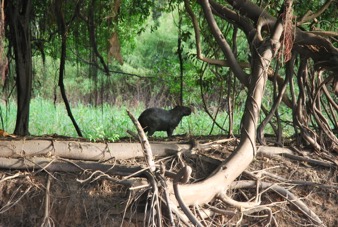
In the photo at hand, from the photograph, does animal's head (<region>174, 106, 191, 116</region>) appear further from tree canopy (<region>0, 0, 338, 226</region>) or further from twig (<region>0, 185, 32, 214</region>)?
twig (<region>0, 185, 32, 214</region>)

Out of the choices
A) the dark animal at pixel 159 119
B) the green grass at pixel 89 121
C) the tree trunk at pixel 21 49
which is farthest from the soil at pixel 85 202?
the green grass at pixel 89 121

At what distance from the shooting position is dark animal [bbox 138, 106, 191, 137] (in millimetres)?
8000

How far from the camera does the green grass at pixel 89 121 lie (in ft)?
33.9

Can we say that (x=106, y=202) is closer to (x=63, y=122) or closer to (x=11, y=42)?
(x=11, y=42)

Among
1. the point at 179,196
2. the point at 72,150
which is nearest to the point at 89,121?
the point at 72,150

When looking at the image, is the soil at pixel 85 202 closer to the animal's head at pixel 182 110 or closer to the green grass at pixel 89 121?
the animal's head at pixel 182 110

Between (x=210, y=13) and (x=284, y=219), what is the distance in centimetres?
184

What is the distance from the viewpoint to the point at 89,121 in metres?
11.6

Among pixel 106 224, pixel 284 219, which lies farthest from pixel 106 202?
pixel 284 219

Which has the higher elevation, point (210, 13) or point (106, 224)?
point (210, 13)

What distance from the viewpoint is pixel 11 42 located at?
7191mm

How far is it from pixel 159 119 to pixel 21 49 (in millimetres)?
2020

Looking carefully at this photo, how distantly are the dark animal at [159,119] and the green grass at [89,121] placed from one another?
123 centimetres

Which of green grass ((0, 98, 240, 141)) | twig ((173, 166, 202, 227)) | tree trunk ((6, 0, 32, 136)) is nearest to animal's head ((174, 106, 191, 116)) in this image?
green grass ((0, 98, 240, 141))
